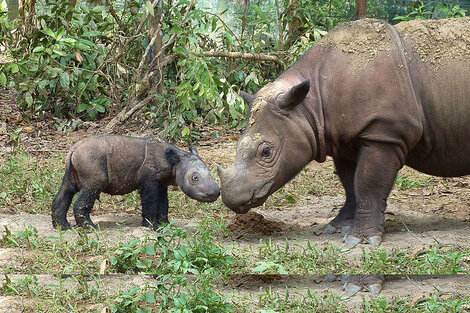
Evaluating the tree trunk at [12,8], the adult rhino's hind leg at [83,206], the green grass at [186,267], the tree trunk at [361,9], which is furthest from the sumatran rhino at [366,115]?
the tree trunk at [12,8]

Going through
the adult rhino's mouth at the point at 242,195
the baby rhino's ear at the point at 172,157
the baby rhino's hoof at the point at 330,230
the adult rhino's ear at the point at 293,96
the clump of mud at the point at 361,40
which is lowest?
the baby rhino's hoof at the point at 330,230

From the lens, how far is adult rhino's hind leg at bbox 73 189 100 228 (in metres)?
6.27

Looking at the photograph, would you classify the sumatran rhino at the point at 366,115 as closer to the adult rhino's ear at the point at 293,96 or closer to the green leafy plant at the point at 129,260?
the adult rhino's ear at the point at 293,96

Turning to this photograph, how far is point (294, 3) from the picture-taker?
10578 millimetres

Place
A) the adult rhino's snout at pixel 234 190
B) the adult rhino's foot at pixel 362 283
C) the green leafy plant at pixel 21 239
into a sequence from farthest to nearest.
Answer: the adult rhino's snout at pixel 234 190
the green leafy plant at pixel 21 239
the adult rhino's foot at pixel 362 283

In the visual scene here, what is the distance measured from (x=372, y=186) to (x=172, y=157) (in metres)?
1.87

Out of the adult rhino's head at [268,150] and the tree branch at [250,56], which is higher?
the tree branch at [250,56]

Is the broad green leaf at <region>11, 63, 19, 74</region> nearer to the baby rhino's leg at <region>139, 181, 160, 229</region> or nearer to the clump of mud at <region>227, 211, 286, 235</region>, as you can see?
the baby rhino's leg at <region>139, 181, 160, 229</region>

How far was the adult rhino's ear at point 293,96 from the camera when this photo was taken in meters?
5.90

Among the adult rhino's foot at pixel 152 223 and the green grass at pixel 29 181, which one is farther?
the green grass at pixel 29 181

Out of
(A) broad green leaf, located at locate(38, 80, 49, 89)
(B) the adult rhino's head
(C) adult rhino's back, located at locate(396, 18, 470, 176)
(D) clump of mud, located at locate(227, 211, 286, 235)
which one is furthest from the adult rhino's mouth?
(A) broad green leaf, located at locate(38, 80, 49, 89)

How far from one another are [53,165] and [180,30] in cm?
228

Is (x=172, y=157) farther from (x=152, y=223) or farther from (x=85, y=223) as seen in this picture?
(x=85, y=223)

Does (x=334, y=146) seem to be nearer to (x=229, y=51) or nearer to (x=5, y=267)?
(x=5, y=267)
